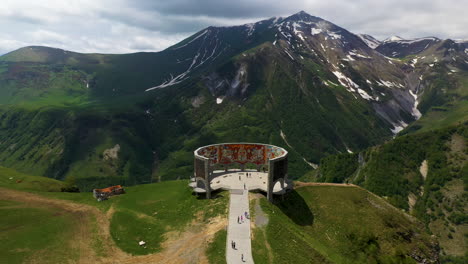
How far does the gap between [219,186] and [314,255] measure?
31.9m

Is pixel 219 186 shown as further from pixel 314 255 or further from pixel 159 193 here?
pixel 314 255

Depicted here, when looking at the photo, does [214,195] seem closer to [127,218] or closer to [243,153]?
[127,218]

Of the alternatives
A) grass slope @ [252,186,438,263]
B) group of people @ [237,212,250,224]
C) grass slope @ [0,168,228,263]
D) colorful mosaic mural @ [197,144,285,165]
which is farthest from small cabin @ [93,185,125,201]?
grass slope @ [252,186,438,263]

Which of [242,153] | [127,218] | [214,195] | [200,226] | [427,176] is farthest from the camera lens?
[427,176]

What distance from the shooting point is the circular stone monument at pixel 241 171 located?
229ft

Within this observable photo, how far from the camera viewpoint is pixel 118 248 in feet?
174

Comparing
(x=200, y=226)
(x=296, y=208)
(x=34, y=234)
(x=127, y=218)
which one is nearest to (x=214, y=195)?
(x=200, y=226)

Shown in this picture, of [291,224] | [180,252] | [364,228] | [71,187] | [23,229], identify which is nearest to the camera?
[180,252]

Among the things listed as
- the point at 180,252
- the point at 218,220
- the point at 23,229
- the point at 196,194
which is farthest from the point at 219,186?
the point at 23,229

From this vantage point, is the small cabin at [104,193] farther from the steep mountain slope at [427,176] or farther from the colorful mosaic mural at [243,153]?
the steep mountain slope at [427,176]

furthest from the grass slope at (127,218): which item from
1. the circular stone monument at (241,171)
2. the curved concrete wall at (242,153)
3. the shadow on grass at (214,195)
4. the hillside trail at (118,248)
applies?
the curved concrete wall at (242,153)

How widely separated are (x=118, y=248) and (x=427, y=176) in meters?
180

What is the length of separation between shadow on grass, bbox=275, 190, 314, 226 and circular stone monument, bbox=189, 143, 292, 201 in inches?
102

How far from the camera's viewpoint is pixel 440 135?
18462cm
